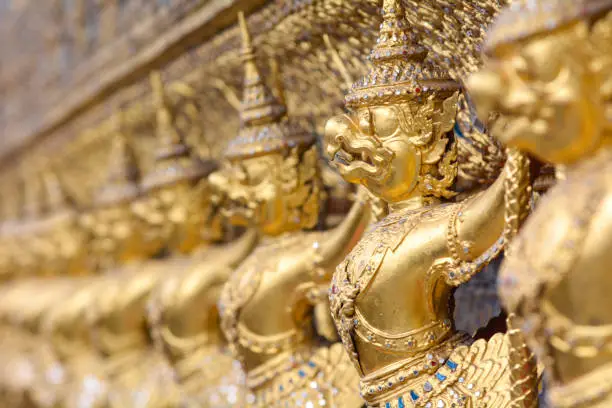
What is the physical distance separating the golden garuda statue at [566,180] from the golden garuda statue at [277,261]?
638mm

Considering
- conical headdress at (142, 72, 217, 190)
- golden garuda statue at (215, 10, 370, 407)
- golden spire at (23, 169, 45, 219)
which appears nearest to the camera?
golden garuda statue at (215, 10, 370, 407)

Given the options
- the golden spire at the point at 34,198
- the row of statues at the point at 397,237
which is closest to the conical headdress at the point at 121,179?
the row of statues at the point at 397,237

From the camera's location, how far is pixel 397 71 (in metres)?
1.32

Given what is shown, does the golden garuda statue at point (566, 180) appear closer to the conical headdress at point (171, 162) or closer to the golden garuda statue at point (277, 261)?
the golden garuda statue at point (277, 261)

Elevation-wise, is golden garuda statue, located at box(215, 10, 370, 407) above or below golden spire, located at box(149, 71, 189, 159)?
below

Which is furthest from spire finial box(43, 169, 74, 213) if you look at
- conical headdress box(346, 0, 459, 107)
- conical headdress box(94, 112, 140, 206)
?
conical headdress box(346, 0, 459, 107)

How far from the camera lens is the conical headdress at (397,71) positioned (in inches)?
51.4

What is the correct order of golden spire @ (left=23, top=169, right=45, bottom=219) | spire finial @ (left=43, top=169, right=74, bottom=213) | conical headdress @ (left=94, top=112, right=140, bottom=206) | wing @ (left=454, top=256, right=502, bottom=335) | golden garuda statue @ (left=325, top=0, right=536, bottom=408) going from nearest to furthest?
1. golden garuda statue @ (left=325, top=0, right=536, bottom=408)
2. wing @ (left=454, top=256, right=502, bottom=335)
3. conical headdress @ (left=94, top=112, right=140, bottom=206)
4. spire finial @ (left=43, top=169, right=74, bottom=213)
5. golden spire @ (left=23, top=169, right=45, bottom=219)

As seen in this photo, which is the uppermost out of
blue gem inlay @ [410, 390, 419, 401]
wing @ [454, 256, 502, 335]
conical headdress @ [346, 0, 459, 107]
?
conical headdress @ [346, 0, 459, 107]

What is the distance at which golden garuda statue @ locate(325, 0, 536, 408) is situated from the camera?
1.26 meters

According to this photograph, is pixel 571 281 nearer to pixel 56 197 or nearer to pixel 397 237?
pixel 397 237

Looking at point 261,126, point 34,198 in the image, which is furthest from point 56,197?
point 261,126

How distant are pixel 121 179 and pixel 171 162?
1.43 feet

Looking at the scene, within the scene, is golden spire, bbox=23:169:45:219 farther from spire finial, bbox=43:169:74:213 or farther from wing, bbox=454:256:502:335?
wing, bbox=454:256:502:335
